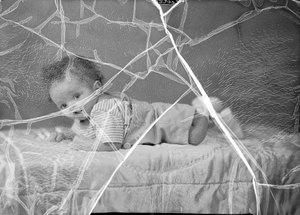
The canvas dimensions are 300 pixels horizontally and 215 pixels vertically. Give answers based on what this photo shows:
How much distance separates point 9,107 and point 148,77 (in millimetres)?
391

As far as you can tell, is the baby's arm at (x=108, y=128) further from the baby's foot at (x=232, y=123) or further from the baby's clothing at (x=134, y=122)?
the baby's foot at (x=232, y=123)

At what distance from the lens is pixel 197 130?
3.03ft

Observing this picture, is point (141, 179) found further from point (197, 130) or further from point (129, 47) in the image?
point (129, 47)

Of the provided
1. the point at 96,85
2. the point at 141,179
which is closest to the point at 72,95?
the point at 96,85

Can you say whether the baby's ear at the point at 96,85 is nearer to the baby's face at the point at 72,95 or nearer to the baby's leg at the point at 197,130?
the baby's face at the point at 72,95

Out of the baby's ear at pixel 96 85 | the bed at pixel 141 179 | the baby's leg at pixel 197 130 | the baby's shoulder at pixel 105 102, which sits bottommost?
the bed at pixel 141 179

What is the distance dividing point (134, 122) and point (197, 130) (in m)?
0.17

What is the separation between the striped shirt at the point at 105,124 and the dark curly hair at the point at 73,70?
7cm

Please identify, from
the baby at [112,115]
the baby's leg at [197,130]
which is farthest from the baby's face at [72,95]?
the baby's leg at [197,130]

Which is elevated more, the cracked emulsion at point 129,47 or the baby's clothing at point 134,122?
the cracked emulsion at point 129,47

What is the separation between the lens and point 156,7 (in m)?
0.97

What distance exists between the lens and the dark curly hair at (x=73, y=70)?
933 mm

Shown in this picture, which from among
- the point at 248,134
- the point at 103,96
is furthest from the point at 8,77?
the point at 248,134

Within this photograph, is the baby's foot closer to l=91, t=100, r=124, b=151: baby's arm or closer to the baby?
the baby
